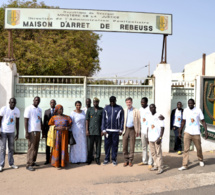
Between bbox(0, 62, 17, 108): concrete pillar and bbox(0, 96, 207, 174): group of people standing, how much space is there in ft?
5.03

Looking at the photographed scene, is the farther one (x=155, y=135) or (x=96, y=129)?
(x=96, y=129)

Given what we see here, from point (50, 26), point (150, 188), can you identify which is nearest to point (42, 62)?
point (50, 26)

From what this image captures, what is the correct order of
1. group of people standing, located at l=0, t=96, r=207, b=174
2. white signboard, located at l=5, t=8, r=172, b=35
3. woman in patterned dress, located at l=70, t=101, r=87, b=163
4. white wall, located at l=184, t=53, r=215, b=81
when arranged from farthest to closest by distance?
1. white wall, located at l=184, t=53, r=215, b=81
2. white signboard, located at l=5, t=8, r=172, b=35
3. woman in patterned dress, located at l=70, t=101, r=87, b=163
4. group of people standing, located at l=0, t=96, r=207, b=174

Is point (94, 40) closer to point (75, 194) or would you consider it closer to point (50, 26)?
point (50, 26)

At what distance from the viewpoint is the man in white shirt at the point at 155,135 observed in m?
5.76

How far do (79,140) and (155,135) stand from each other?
1948 millimetres

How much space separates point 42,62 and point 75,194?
1093cm

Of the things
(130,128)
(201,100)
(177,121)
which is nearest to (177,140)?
(177,121)

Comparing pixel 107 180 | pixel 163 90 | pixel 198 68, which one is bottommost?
pixel 107 180

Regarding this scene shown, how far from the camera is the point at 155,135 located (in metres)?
5.82

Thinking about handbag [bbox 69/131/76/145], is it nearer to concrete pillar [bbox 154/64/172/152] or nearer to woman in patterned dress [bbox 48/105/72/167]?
woman in patterned dress [bbox 48/105/72/167]

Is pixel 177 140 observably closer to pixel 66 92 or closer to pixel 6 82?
pixel 66 92

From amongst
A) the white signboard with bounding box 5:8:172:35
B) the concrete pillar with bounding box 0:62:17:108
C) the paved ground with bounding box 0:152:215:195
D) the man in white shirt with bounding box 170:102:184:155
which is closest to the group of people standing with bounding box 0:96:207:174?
the paved ground with bounding box 0:152:215:195

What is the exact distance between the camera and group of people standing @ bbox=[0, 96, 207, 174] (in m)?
5.89
